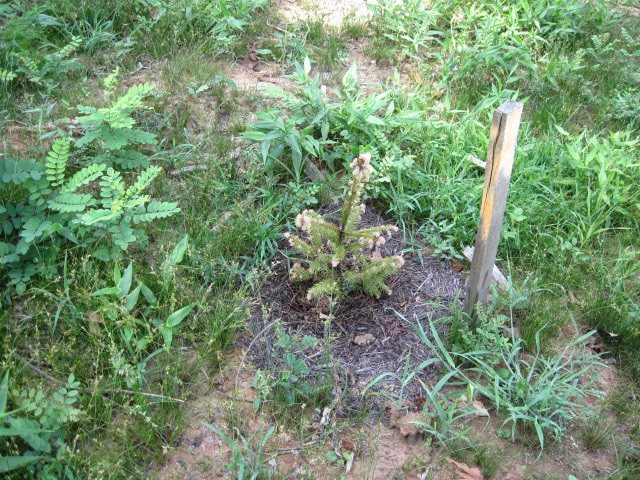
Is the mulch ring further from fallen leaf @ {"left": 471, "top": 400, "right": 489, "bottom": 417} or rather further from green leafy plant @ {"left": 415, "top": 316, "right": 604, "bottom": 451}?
fallen leaf @ {"left": 471, "top": 400, "right": 489, "bottom": 417}

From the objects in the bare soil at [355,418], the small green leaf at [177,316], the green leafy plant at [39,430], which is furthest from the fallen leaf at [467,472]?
the green leafy plant at [39,430]

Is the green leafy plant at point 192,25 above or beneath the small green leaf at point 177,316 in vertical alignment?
above

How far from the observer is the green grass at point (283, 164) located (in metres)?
2.73

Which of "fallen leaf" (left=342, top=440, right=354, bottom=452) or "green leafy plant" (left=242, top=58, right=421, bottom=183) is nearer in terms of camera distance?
"fallen leaf" (left=342, top=440, right=354, bottom=452)

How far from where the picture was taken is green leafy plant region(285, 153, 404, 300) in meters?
3.02

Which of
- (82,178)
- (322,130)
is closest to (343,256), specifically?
(322,130)

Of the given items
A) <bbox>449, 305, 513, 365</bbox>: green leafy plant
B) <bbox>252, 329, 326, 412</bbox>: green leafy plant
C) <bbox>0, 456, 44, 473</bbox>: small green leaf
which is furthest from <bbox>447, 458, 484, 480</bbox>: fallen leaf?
<bbox>0, 456, 44, 473</bbox>: small green leaf

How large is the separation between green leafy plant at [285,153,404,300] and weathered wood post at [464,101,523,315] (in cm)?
43

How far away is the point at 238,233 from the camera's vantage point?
336cm

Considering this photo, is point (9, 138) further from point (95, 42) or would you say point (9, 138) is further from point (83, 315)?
point (83, 315)

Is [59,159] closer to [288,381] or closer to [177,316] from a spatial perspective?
[177,316]

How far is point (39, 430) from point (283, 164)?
2.18 m

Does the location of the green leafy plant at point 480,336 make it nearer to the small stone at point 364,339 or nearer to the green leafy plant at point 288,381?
the small stone at point 364,339

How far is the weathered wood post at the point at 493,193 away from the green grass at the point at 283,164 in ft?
0.88
